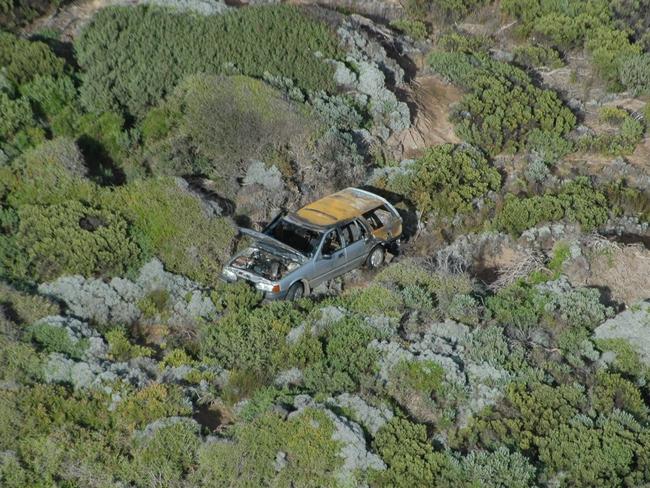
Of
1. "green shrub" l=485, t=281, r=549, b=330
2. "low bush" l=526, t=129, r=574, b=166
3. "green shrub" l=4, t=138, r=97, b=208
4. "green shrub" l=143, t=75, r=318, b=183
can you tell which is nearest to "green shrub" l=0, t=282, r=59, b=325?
"green shrub" l=4, t=138, r=97, b=208

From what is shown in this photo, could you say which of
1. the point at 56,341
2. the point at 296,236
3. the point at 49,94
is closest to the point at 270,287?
the point at 296,236

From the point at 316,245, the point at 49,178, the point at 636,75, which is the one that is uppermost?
the point at 636,75

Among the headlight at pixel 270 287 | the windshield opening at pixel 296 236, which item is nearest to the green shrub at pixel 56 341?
the headlight at pixel 270 287

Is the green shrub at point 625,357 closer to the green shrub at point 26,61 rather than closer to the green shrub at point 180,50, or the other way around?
the green shrub at point 180,50

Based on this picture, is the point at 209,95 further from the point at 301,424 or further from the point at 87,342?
the point at 301,424

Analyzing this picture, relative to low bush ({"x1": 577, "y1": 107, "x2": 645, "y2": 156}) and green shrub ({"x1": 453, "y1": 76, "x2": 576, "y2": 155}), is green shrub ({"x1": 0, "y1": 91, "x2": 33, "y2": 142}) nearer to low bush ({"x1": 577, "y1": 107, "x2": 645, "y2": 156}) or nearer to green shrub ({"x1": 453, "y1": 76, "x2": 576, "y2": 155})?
green shrub ({"x1": 453, "y1": 76, "x2": 576, "y2": 155})

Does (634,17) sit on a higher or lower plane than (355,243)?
higher

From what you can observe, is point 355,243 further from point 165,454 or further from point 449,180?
point 165,454

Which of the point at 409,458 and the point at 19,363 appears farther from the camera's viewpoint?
the point at 19,363
